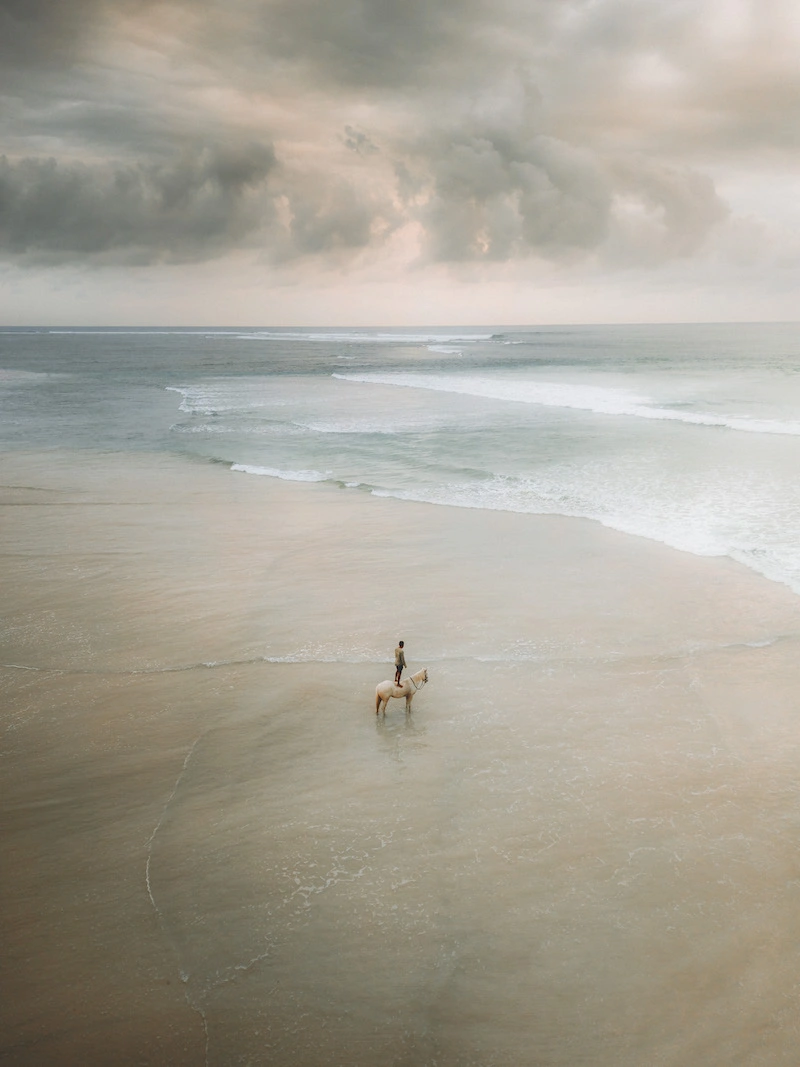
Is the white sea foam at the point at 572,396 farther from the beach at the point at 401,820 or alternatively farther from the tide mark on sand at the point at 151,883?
the tide mark on sand at the point at 151,883

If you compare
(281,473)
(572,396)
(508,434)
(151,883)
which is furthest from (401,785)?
(572,396)

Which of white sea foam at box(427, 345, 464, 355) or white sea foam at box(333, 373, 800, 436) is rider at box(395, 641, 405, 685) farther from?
white sea foam at box(427, 345, 464, 355)

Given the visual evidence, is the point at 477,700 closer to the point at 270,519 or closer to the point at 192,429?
the point at 270,519

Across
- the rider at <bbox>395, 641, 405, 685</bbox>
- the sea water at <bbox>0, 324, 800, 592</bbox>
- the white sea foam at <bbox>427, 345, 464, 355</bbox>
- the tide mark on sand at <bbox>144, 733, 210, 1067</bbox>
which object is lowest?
the tide mark on sand at <bbox>144, 733, 210, 1067</bbox>

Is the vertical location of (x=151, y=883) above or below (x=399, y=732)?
below

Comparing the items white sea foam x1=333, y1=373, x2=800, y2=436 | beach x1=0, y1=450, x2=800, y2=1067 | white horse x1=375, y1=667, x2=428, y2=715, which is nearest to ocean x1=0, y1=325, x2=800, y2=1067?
beach x1=0, y1=450, x2=800, y2=1067

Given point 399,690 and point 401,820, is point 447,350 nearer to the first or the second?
point 399,690
